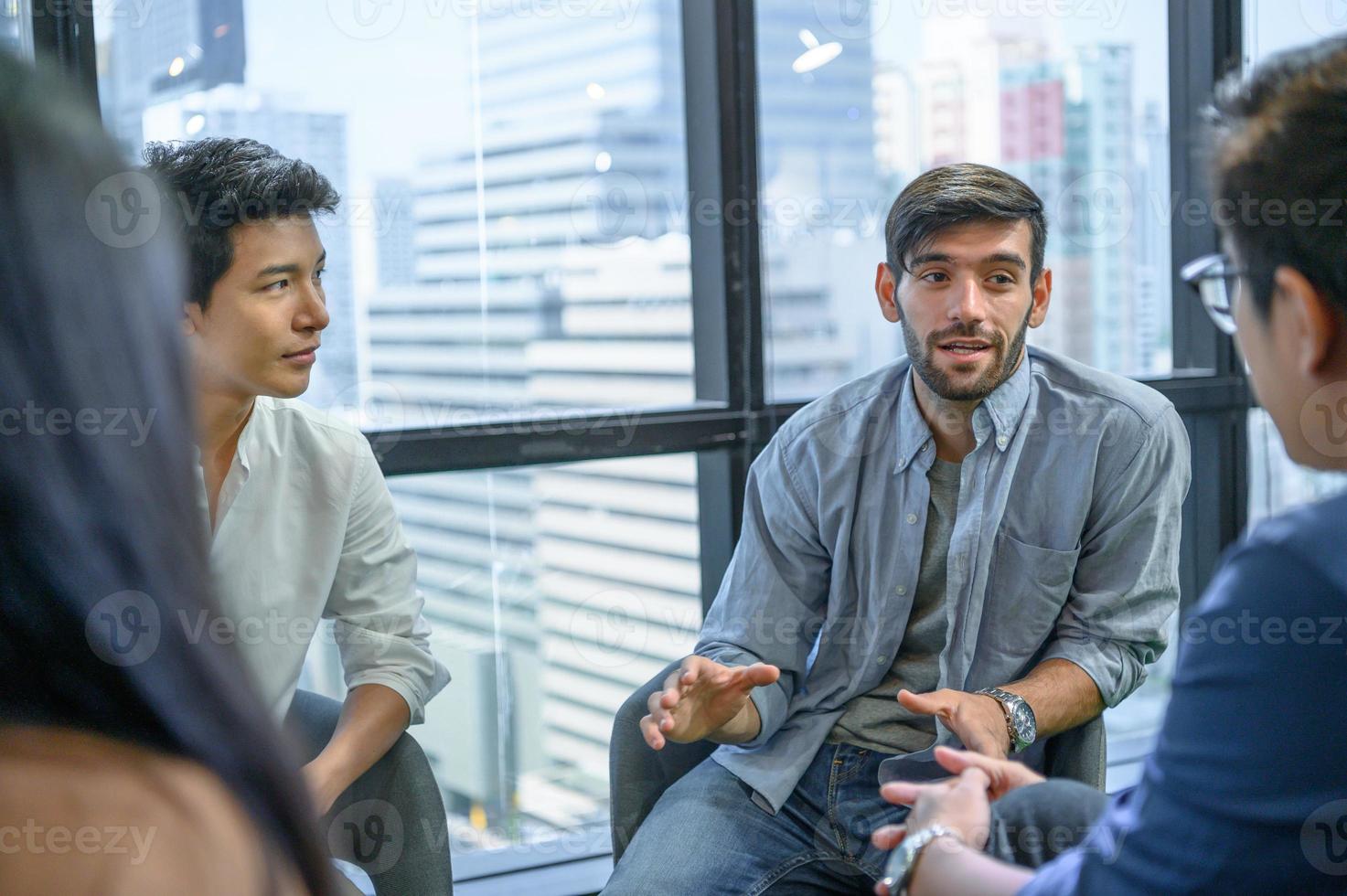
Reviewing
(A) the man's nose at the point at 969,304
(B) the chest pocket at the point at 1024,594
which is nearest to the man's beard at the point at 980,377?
(A) the man's nose at the point at 969,304

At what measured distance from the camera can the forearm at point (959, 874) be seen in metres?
1.19

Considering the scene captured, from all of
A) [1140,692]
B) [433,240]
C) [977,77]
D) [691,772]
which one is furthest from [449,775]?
[977,77]

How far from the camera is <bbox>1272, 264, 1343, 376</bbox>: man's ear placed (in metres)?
0.99

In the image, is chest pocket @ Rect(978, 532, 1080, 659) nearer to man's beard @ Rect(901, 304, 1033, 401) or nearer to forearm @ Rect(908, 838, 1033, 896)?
man's beard @ Rect(901, 304, 1033, 401)

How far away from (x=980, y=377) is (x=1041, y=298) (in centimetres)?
24

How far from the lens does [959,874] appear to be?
122cm
